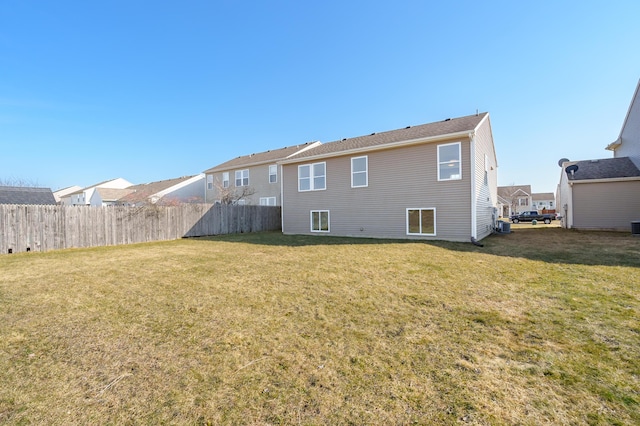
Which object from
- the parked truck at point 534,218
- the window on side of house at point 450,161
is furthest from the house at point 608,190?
the window on side of house at point 450,161

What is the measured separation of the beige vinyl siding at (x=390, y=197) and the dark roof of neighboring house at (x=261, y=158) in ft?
26.8

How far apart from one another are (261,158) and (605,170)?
80.6ft

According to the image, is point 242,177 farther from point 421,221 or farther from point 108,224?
point 421,221

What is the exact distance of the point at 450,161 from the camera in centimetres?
1095

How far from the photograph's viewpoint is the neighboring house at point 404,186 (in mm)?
10734

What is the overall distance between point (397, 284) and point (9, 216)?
1399 centimetres

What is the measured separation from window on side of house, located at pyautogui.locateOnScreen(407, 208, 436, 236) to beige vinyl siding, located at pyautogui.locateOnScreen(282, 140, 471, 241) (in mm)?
188

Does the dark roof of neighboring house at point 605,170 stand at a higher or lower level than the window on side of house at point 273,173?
lower

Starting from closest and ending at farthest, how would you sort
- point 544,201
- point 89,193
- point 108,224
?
point 108,224 < point 89,193 < point 544,201

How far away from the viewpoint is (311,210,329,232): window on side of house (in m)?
14.6

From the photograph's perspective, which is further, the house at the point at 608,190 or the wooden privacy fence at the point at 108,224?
the house at the point at 608,190

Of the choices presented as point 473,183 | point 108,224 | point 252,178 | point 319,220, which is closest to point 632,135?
point 473,183

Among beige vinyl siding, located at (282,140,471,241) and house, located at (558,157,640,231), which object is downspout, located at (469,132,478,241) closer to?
beige vinyl siding, located at (282,140,471,241)

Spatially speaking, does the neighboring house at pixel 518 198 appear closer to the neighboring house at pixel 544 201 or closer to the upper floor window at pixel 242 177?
the neighboring house at pixel 544 201
